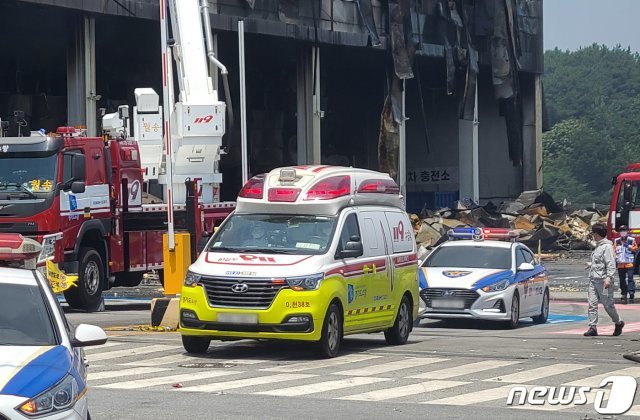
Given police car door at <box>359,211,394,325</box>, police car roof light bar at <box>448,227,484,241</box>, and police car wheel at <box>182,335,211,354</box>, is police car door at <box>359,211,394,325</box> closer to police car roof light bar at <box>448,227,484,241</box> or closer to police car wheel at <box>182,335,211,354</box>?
police car wheel at <box>182,335,211,354</box>

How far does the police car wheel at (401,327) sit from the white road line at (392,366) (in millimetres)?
2143

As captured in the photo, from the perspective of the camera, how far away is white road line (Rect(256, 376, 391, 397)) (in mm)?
12680

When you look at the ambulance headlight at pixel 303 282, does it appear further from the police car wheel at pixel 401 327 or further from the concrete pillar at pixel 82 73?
the concrete pillar at pixel 82 73

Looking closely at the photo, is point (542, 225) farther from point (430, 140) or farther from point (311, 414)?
point (311, 414)

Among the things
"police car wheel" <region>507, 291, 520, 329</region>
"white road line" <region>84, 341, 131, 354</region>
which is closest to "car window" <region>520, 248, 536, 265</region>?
"police car wheel" <region>507, 291, 520, 329</region>

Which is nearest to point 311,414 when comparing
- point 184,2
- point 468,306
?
point 468,306

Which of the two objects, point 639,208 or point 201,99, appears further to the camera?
point 639,208

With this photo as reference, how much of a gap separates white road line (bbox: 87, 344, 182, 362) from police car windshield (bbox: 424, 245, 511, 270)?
7507 mm

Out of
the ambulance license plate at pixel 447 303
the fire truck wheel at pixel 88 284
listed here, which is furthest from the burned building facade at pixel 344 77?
the ambulance license plate at pixel 447 303

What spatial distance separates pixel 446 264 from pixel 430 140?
151ft

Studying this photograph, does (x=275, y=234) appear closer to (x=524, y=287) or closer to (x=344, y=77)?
(x=524, y=287)

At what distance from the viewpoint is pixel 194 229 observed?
2216cm

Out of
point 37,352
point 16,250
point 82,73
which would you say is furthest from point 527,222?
point 37,352

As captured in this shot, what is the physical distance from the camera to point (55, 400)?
296 inches
